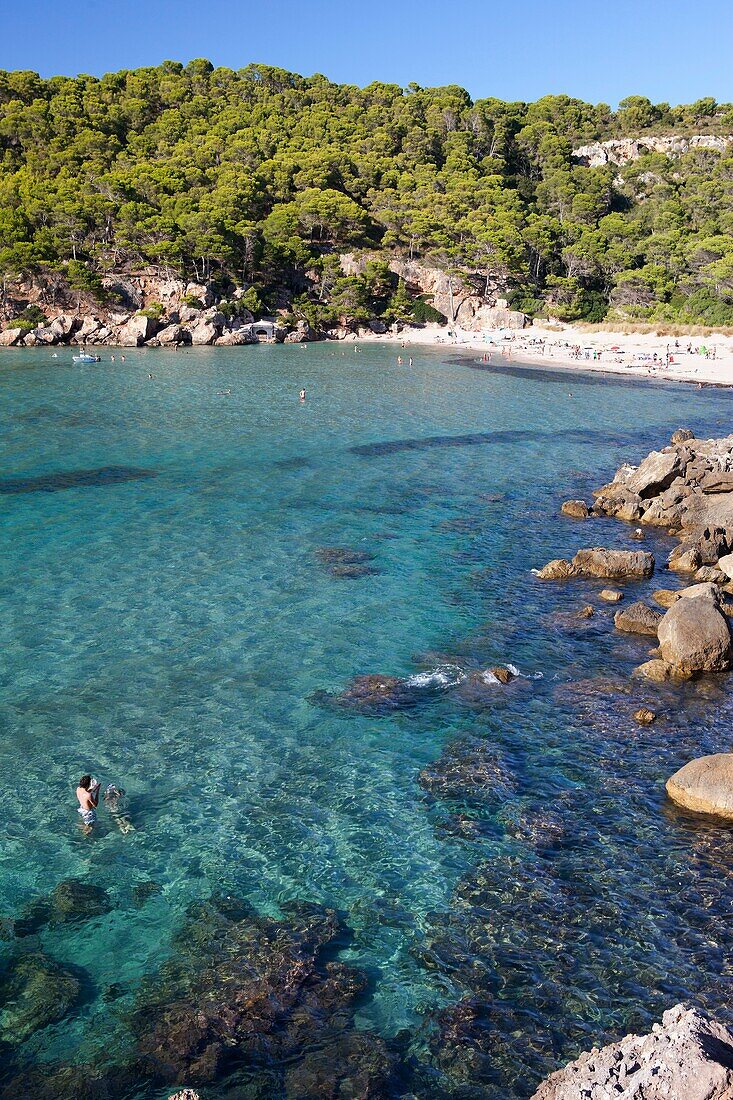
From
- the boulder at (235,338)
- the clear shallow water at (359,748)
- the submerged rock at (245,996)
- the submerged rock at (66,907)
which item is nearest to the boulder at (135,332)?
the boulder at (235,338)

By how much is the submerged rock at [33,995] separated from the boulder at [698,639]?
1361 centimetres

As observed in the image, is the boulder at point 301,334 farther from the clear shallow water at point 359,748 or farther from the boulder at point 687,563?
the boulder at point 687,563

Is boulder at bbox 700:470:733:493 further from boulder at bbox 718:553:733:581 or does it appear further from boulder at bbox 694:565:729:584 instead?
boulder at bbox 694:565:729:584

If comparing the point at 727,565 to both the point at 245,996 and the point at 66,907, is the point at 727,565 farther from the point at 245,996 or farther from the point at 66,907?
the point at 66,907

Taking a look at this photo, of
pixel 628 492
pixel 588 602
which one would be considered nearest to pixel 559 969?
pixel 588 602

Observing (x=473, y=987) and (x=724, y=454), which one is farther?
(x=724, y=454)

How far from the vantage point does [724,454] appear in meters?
33.5

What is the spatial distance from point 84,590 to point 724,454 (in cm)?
2648

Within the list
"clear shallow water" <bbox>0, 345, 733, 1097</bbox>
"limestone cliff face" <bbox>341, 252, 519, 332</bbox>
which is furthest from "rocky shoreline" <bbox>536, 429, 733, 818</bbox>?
"limestone cliff face" <bbox>341, 252, 519, 332</bbox>

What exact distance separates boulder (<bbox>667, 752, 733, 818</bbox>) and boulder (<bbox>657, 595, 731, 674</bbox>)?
4607 mm

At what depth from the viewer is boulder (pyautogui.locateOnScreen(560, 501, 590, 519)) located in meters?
29.9

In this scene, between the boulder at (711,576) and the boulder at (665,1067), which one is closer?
the boulder at (665,1067)

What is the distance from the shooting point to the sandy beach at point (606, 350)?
7075cm

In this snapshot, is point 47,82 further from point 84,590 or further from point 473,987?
point 473,987
